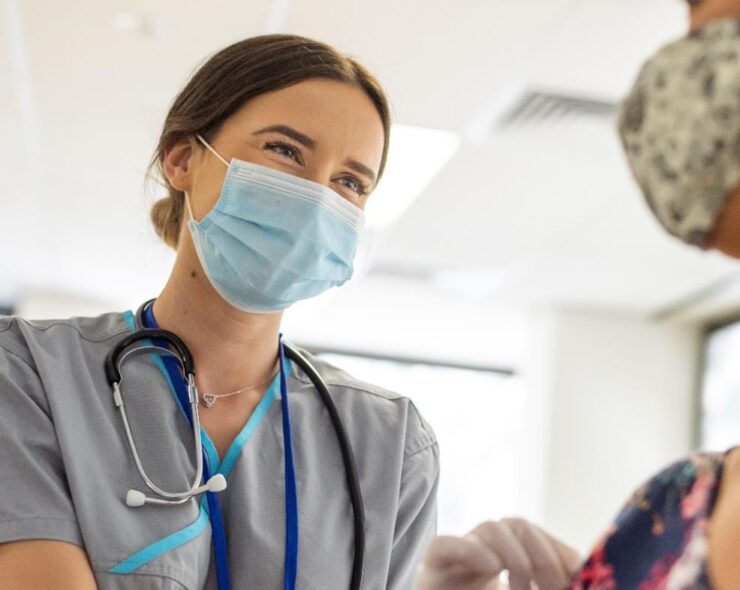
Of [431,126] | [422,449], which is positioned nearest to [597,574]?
[422,449]

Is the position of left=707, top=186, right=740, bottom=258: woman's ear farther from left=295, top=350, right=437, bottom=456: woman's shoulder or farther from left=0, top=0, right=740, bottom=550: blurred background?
left=0, top=0, right=740, bottom=550: blurred background

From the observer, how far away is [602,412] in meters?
6.42

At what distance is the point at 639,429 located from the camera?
21.0 feet

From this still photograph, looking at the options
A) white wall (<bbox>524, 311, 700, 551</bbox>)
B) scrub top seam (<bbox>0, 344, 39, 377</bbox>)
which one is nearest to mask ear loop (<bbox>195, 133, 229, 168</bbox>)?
scrub top seam (<bbox>0, 344, 39, 377</bbox>)

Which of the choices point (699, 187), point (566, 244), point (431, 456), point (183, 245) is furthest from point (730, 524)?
point (566, 244)

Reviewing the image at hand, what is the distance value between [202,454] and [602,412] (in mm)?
5303

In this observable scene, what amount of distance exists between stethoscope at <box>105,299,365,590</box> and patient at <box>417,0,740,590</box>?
647mm

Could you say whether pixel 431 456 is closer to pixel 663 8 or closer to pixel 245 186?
pixel 245 186

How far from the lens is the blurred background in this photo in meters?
3.32

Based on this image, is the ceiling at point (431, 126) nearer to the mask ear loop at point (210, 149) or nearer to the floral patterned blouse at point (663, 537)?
the mask ear loop at point (210, 149)

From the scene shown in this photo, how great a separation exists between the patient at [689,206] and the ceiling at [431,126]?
4.02 ft

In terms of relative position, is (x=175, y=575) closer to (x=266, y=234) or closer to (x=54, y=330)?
(x=54, y=330)

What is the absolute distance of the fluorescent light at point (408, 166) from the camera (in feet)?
13.5

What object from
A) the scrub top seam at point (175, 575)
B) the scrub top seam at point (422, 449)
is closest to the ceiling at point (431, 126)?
the scrub top seam at point (422, 449)
